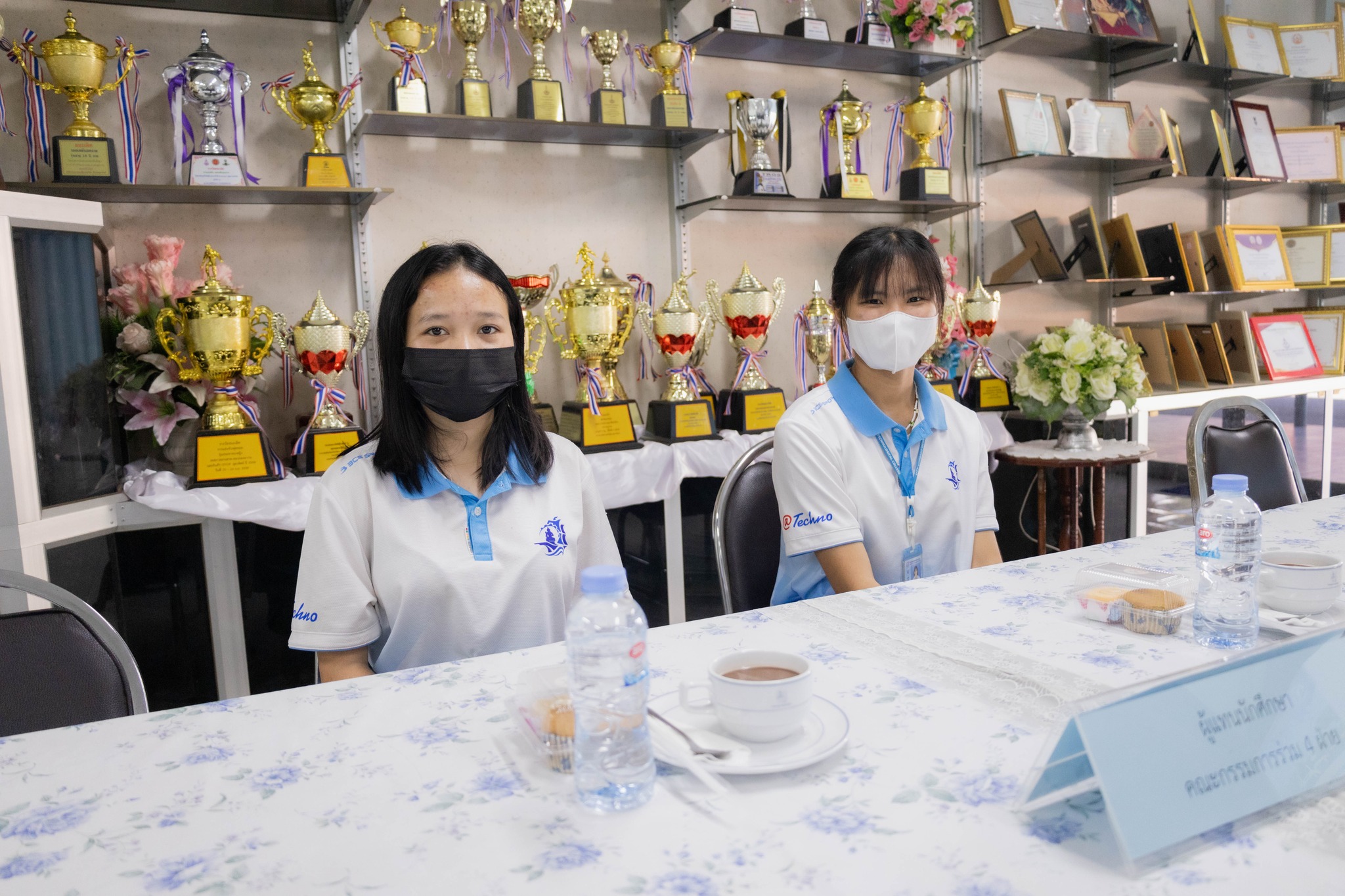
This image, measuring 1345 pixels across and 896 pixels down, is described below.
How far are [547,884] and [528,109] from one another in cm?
248

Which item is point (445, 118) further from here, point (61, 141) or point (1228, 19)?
point (1228, 19)

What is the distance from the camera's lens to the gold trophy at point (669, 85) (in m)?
2.86

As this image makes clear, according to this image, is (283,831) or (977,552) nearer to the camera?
(283,831)

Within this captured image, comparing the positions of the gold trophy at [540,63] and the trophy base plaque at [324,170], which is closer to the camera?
the trophy base plaque at [324,170]

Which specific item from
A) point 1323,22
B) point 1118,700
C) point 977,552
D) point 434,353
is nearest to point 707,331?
point 977,552

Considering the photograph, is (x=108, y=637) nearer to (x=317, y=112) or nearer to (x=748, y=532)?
(x=748, y=532)

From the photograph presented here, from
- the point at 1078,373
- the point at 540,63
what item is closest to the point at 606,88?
the point at 540,63

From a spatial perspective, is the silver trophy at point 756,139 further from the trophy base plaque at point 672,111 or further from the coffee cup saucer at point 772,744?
the coffee cup saucer at point 772,744

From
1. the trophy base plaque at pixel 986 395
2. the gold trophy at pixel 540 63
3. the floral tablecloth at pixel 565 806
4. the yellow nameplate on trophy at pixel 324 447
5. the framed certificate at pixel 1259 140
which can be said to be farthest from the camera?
the framed certificate at pixel 1259 140

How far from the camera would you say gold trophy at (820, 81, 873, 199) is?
3.09m

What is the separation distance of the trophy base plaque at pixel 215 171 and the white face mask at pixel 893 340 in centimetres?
167

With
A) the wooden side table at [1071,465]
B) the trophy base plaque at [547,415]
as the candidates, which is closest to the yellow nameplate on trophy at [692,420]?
the trophy base plaque at [547,415]

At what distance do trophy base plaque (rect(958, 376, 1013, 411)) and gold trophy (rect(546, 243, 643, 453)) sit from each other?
120 centimetres

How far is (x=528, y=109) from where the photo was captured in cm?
272
